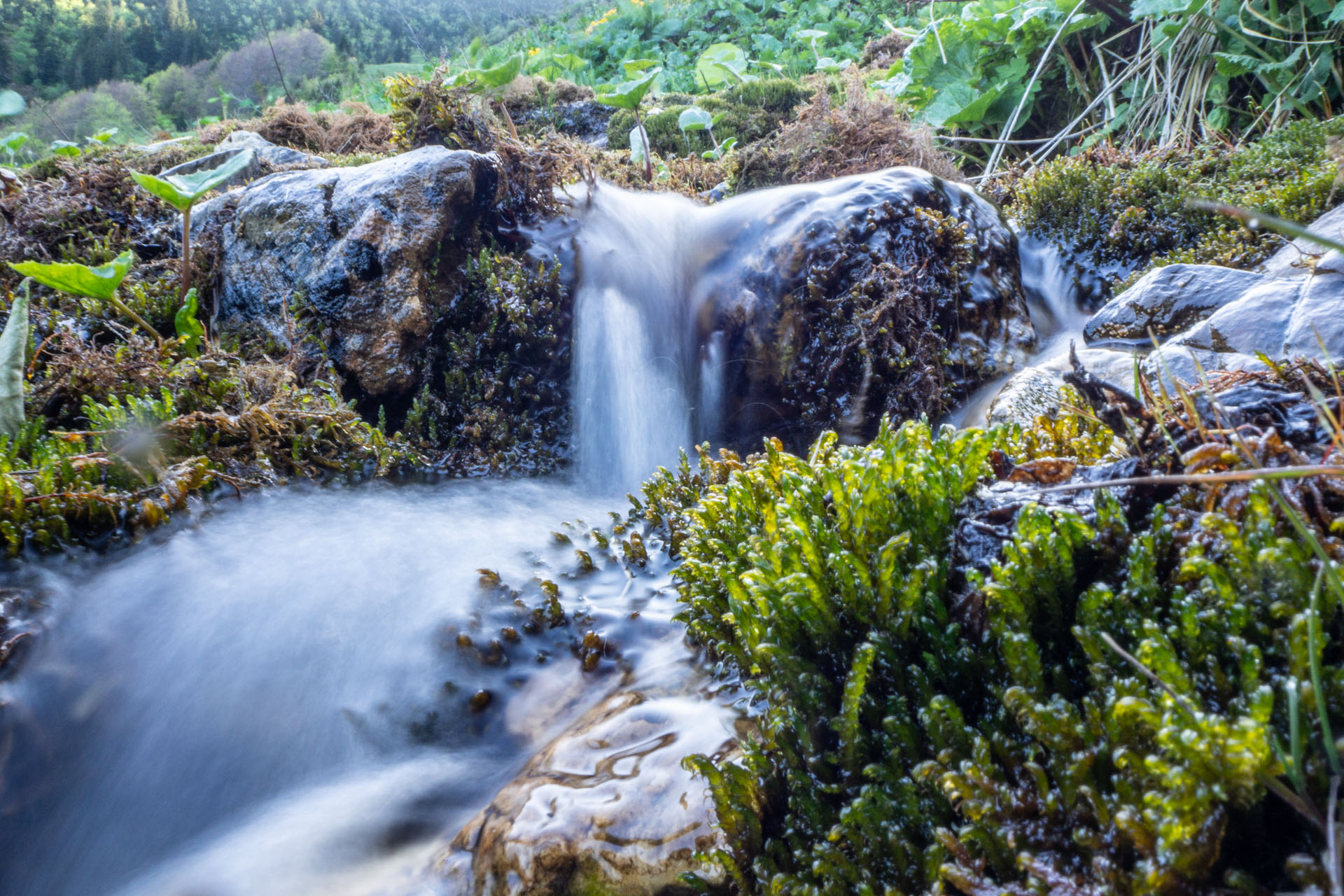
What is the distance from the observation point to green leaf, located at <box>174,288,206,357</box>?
4815 millimetres

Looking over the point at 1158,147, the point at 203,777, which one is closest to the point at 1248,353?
the point at 1158,147

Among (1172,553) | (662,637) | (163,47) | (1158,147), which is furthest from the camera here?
(163,47)

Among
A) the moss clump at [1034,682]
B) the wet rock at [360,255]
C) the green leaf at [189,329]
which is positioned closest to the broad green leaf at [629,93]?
the wet rock at [360,255]

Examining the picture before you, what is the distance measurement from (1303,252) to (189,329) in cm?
731

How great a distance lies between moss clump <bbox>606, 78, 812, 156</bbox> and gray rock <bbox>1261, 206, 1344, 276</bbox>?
7336mm

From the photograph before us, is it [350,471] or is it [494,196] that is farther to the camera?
[494,196]

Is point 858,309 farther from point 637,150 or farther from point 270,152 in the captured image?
point 270,152

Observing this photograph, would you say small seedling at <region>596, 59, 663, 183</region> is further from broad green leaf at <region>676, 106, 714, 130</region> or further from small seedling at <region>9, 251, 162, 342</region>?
small seedling at <region>9, 251, 162, 342</region>

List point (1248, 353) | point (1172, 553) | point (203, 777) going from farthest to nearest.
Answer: point (1248, 353) < point (203, 777) < point (1172, 553)

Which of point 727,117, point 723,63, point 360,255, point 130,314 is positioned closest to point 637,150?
point 727,117

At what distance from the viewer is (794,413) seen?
5.05 m

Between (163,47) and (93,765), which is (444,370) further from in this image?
(163,47)

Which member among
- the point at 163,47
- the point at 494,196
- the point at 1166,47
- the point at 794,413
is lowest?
the point at 794,413

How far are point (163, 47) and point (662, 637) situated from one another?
854 inches
